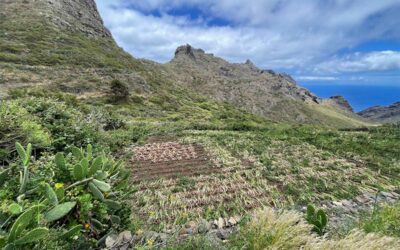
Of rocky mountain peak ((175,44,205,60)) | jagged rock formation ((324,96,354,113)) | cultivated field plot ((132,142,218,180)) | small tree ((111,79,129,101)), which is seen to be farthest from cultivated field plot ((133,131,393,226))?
jagged rock formation ((324,96,354,113))

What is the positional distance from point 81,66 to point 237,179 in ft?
153

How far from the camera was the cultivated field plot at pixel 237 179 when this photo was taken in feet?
23.2

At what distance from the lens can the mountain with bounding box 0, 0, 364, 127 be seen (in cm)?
3966

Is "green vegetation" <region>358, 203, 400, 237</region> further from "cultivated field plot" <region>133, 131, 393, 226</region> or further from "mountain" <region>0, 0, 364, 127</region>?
"mountain" <region>0, 0, 364, 127</region>

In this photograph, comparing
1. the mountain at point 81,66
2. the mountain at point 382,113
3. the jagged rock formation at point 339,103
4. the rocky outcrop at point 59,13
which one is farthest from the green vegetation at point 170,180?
the mountain at point 382,113

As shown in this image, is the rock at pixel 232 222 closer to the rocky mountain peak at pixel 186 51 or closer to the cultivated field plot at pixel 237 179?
the cultivated field plot at pixel 237 179

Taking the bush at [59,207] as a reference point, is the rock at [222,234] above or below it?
below

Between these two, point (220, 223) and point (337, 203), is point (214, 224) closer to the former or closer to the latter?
point (220, 223)

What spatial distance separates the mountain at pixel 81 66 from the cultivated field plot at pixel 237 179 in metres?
26.3

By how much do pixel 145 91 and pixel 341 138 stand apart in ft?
127

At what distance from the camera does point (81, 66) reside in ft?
159

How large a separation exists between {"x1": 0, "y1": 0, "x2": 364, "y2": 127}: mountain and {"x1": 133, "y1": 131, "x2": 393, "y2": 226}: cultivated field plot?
26293 millimetres

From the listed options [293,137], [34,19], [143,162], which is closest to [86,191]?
[143,162]

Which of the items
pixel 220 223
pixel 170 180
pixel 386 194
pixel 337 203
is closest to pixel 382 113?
pixel 386 194
